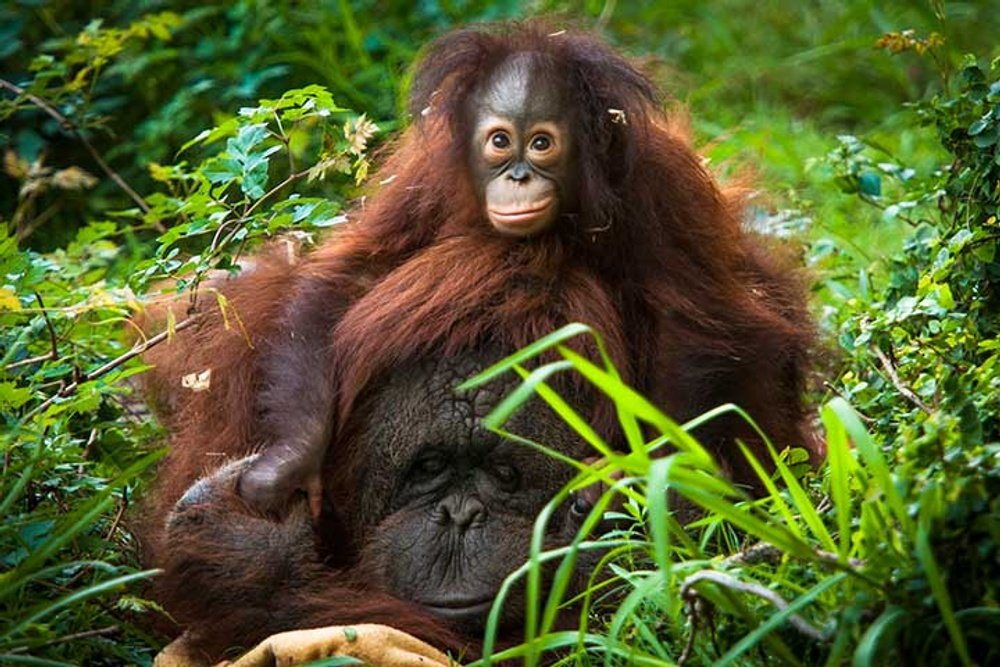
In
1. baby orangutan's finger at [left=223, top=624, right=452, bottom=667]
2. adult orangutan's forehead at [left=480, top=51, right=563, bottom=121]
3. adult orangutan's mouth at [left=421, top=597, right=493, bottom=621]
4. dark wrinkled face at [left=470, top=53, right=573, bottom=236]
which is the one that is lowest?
adult orangutan's mouth at [left=421, top=597, right=493, bottom=621]

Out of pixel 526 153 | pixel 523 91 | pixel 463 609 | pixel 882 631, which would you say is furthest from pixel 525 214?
pixel 882 631

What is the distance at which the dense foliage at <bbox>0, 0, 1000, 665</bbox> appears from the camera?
2.59m

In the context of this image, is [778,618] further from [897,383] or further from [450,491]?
[450,491]

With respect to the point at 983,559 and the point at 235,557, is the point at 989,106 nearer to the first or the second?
the point at 983,559

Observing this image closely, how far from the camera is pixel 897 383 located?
11.7ft

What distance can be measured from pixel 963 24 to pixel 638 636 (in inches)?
233

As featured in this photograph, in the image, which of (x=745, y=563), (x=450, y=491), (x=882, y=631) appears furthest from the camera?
(x=450, y=491)

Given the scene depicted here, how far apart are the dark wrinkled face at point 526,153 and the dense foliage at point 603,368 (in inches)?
13.4

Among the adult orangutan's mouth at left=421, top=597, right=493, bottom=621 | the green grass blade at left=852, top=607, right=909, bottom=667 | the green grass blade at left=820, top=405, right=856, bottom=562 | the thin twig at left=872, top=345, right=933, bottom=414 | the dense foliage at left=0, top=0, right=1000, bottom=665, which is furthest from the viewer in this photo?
the adult orangutan's mouth at left=421, top=597, right=493, bottom=621

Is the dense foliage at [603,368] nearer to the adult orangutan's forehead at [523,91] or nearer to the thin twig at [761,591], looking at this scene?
the thin twig at [761,591]

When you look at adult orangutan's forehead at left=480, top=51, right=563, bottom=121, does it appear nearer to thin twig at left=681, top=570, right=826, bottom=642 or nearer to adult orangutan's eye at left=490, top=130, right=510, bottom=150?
adult orangutan's eye at left=490, top=130, right=510, bottom=150

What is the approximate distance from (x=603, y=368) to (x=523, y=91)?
68cm

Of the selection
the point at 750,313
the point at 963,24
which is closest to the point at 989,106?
the point at 750,313

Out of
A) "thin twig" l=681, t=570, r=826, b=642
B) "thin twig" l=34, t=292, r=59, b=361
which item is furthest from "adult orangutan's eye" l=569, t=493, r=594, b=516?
"thin twig" l=34, t=292, r=59, b=361
